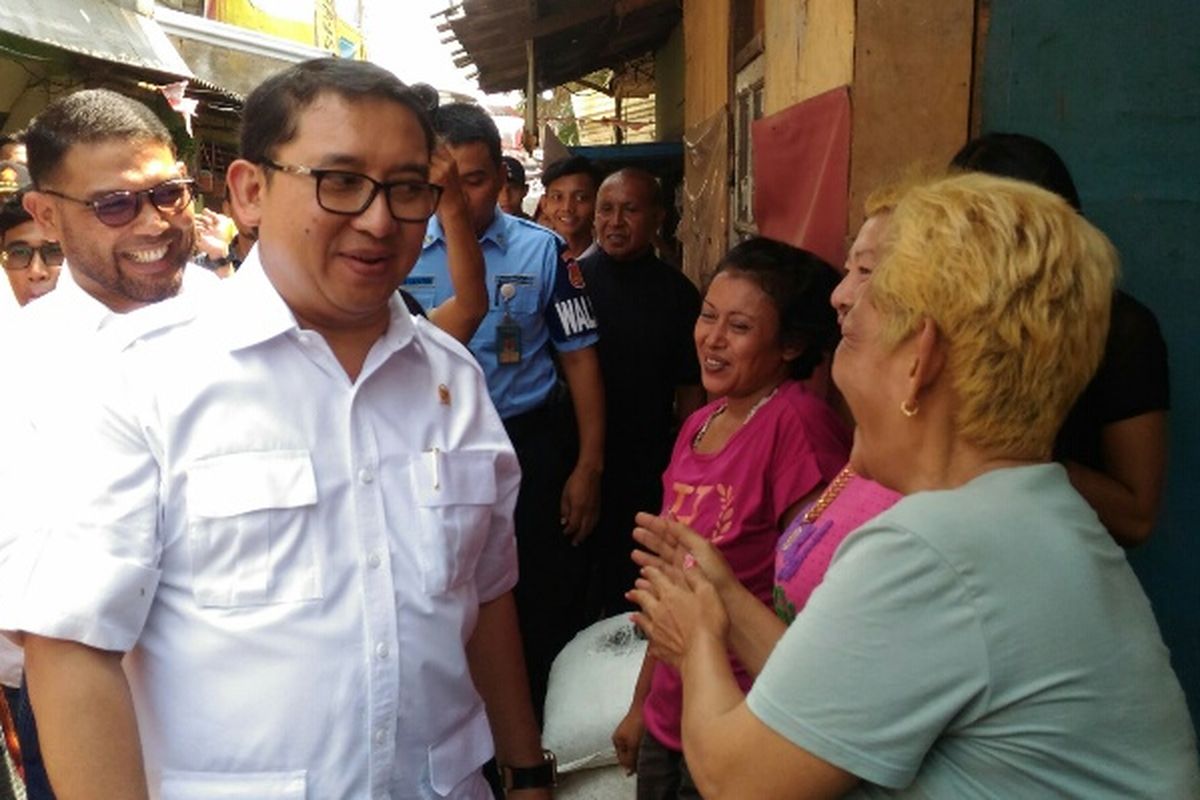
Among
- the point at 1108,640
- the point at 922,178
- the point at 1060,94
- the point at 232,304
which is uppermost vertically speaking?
the point at 1060,94

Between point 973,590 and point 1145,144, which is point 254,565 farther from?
point 1145,144

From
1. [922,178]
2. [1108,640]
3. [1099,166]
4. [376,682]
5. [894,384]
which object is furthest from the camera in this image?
[1099,166]

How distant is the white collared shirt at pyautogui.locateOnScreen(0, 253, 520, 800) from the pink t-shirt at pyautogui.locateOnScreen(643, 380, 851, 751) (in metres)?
0.77

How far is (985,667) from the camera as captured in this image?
1.11 metres

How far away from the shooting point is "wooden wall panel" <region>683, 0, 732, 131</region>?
201 inches

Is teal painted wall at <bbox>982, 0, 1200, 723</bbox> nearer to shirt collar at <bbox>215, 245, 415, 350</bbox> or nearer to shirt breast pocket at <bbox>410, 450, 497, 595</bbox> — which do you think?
shirt breast pocket at <bbox>410, 450, 497, 595</bbox>

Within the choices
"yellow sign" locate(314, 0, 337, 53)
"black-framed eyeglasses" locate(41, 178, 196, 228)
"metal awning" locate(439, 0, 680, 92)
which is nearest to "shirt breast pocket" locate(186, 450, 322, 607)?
"black-framed eyeglasses" locate(41, 178, 196, 228)

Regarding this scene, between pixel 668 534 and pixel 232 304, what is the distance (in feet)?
2.70

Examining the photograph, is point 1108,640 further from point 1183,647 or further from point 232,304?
point 1183,647

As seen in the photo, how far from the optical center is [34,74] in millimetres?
9281

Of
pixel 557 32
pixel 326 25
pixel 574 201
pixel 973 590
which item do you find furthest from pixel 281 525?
pixel 326 25

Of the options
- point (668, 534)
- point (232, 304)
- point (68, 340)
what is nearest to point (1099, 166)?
point (668, 534)

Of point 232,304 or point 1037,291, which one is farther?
point 232,304

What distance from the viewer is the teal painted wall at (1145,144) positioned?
252 cm
